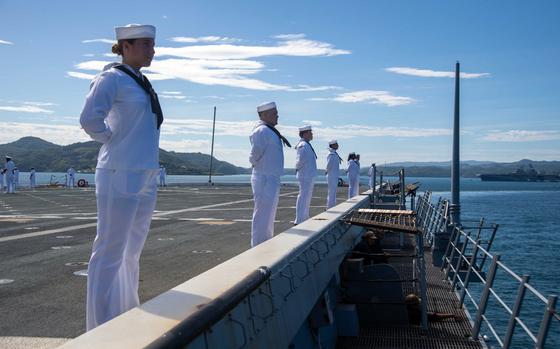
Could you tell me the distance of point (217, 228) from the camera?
13969mm

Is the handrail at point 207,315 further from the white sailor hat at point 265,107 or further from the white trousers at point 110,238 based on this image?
the white sailor hat at point 265,107

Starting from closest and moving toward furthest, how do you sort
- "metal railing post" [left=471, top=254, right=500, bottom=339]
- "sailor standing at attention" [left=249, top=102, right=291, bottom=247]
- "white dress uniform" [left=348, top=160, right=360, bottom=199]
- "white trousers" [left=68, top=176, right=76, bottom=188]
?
"metal railing post" [left=471, top=254, right=500, bottom=339] < "sailor standing at attention" [left=249, top=102, right=291, bottom=247] < "white dress uniform" [left=348, top=160, right=360, bottom=199] < "white trousers" [left=68, top=176, right=76, bottom=188]

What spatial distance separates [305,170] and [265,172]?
14.9ft

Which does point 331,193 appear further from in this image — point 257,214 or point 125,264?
point 125,264

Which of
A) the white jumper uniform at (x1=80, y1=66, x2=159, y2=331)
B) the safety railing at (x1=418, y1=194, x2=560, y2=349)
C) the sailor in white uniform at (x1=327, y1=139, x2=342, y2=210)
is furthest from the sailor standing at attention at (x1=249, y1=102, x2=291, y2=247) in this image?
the sailor in white uniform at (x1=327, y1=139, x2=342, y2=210)

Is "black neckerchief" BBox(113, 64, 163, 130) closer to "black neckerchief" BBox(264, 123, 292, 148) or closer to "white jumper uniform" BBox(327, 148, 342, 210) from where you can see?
"black neckerchief" BBox(264, 123, 292, 148)

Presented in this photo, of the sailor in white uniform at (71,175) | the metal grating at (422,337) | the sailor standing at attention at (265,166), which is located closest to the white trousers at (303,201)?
the metal grating at (422,337)

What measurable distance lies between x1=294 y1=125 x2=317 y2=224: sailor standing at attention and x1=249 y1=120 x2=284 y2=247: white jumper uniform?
4088 mm

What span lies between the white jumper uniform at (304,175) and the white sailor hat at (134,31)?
848 centimetres

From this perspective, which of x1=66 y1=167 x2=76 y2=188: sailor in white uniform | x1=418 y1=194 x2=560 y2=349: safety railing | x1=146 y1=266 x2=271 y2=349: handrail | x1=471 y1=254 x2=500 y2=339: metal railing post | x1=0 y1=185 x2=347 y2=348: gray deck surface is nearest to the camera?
x1=146 y1=266 x2=271 y2=349: handrail

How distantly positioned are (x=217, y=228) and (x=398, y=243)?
15.6ft

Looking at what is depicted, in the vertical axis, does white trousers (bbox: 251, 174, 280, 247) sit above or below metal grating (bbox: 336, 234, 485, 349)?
above

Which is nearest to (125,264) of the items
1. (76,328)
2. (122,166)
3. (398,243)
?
(122,166)

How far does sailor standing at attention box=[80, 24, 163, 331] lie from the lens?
3.91 metres
